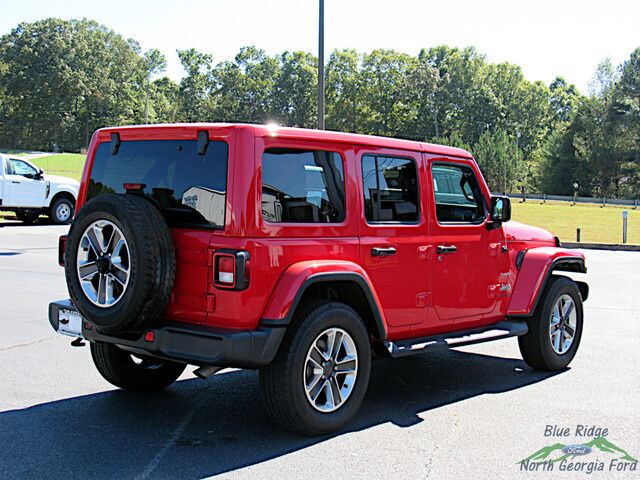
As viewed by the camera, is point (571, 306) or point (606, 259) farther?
point (606, 259)

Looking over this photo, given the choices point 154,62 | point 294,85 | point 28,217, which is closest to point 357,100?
point 294,85

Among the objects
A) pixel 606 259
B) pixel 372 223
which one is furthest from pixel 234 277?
pixel 606 259

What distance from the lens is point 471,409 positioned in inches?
220

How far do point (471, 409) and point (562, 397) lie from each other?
33.7 inches

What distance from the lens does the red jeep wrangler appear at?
4.53 m

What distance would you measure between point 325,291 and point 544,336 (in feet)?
7.97

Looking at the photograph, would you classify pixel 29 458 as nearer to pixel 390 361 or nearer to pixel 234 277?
pixel 234 277

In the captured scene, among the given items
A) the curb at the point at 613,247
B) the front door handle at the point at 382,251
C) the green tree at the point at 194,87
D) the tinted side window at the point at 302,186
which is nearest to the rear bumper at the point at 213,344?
Result: the tinted side window at the point at 302,186

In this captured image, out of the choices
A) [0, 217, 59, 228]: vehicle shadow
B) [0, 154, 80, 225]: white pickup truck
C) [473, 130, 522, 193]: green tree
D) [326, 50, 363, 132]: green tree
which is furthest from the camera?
[326, 50, 363, 132]: green tree

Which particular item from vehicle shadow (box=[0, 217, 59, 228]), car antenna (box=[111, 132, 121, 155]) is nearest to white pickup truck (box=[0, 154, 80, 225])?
vehicle shadow (box=[0, 217, 59, 228])

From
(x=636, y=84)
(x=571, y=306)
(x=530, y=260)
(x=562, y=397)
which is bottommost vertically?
(x=562, y=397)

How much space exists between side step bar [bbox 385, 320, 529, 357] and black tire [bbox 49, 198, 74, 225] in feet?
65.0

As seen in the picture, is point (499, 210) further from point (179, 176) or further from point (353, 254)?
point (179, 176)

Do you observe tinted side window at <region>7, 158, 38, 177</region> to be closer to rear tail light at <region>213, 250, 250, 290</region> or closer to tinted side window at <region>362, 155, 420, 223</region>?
tinted side window at <region>362, 155, 420, 223</region>
